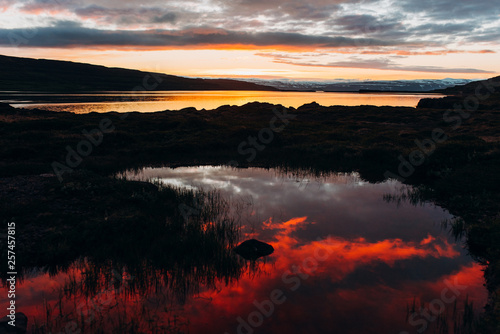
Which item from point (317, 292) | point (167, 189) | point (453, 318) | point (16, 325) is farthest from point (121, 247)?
point (453, 318)

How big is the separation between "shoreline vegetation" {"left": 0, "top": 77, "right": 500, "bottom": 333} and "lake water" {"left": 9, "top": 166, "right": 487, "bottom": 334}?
3.02 ft

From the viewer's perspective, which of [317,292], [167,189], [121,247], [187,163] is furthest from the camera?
[187,163]

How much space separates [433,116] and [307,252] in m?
58.9

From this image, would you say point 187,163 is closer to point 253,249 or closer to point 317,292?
point 253,249

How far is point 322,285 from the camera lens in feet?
32.1

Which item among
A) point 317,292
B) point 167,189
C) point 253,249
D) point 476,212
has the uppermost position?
point 476,212

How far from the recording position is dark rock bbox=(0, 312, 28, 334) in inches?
288

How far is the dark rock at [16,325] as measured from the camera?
731 cm

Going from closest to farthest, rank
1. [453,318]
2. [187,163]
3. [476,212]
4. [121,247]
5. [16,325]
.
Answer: [16,325], [453,318], [121,247], [476,212], [187,163]

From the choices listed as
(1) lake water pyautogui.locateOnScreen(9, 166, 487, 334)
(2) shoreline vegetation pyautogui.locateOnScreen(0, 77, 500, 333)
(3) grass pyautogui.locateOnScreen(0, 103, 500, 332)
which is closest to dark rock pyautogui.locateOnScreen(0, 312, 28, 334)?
(1) lake water pyautogui.locateOnScreen(9, 166, 487, 334)

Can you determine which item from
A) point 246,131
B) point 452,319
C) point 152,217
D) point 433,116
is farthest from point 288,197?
point 433,116

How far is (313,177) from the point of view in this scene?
934 inches

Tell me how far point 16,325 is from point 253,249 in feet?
23.1

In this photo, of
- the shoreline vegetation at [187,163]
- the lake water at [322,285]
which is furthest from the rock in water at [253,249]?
the shoreline vegetation at [187,163]
